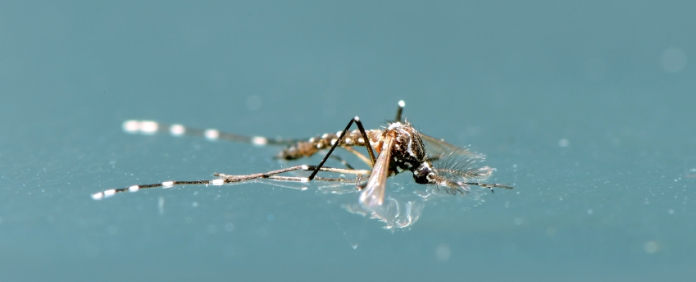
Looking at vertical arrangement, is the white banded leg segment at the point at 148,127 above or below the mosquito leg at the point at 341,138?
above

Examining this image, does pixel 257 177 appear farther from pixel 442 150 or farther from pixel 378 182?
pixel 442 150

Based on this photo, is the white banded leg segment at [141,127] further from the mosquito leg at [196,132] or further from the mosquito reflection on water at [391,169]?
the mosquito reflection on water at [391,169]

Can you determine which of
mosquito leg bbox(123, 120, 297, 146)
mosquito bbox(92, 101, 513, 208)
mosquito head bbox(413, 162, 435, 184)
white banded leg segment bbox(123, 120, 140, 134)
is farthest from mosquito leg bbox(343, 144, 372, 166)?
white banded leg segment bbox(123, 120, 140, 134)

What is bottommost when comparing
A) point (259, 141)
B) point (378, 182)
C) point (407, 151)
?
point (378, 182)

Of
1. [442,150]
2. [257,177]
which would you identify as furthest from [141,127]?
[442,150]

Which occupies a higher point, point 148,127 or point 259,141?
point 148,127

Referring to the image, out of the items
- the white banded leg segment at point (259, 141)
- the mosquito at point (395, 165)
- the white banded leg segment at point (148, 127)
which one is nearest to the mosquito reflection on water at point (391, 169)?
the mosquito at point (395, 165)
